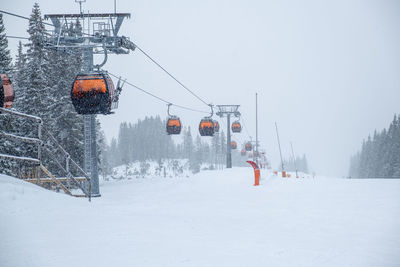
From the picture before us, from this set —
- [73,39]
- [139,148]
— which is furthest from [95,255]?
[139,148]

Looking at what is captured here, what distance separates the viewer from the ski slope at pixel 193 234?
5.43 meters

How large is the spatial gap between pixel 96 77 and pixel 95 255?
7.64 m

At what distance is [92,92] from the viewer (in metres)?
11.8

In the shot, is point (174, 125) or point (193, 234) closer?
point (193, 234)

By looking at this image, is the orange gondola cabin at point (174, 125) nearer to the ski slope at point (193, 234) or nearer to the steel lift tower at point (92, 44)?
the steel lift tower at point (92, 44)

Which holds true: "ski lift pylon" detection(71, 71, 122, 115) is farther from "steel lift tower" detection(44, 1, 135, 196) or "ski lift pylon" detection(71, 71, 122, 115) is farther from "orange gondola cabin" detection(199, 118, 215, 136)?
"orange gondola cabin" detection(199, 118, 215, 136)

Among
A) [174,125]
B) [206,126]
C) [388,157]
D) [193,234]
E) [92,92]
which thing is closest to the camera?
[193,234]

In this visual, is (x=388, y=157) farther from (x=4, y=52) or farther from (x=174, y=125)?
(x=4, y=52)

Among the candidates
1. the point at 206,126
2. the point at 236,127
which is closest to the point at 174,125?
A: the point at 206,126

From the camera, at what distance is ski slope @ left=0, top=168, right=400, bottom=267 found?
543 cm

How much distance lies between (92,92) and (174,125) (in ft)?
46.1

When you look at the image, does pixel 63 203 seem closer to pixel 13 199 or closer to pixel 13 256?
pixel 13 199

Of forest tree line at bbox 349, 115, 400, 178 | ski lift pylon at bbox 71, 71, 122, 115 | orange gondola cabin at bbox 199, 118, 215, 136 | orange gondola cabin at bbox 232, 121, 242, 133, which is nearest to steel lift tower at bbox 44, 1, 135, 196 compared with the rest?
ski lift pylon at bbox 71, 71, 122, 115

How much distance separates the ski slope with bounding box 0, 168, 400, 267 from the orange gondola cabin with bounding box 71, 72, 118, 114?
136 inches
